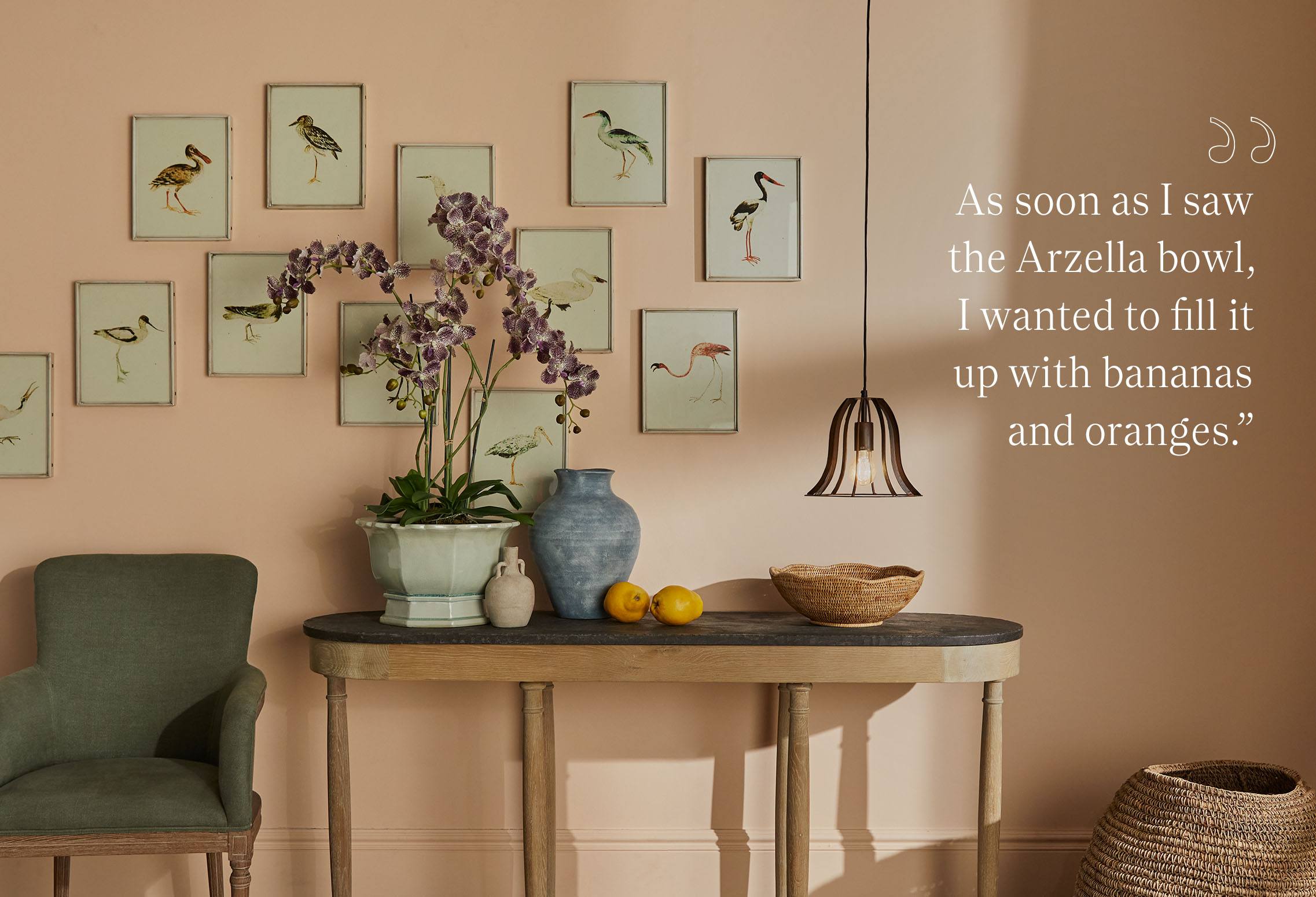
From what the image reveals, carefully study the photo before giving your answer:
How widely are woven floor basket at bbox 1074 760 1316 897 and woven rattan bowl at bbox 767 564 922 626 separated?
676 millimetres

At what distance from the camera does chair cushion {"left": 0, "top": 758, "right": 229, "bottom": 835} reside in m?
2.01

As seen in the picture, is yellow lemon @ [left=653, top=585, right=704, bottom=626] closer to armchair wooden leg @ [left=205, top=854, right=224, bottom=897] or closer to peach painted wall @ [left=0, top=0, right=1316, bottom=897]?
peach painted wall @ [left=0, top=0, right=1316, bottom=897]

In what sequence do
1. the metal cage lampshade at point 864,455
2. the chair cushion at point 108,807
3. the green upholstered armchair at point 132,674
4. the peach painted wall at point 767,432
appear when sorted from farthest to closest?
1. the peach painted wall at point 767,432
2. the metal cage lampshade at point 864,455
3. the green upholstered armchair at point 132,674
4. the chair cushion at point 108,807

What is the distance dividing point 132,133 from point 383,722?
5.44 ft

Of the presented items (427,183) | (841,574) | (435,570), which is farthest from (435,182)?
(841,574)

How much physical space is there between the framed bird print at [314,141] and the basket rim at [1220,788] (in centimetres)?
236

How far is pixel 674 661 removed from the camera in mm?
2201

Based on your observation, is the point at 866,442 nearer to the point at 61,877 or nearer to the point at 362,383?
the point at 362,383

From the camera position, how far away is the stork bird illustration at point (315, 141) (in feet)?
8.53

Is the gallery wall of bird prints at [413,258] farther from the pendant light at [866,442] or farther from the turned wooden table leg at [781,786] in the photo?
the turned wooden table leg at [781,786]

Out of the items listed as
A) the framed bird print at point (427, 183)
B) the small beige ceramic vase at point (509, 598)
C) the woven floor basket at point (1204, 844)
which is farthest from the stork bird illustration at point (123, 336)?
the woven floor basket at point (1204, 844)

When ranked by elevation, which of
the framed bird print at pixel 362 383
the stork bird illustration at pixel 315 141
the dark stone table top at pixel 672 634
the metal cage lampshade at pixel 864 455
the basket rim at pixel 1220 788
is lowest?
the basket rim at pixel 1220 788

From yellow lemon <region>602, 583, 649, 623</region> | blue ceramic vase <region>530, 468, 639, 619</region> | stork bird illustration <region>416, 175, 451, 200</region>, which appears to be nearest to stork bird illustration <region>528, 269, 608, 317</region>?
stork bird illustration <region>416, 175, 451, 200</region>

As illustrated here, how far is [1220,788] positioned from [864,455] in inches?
43.5
